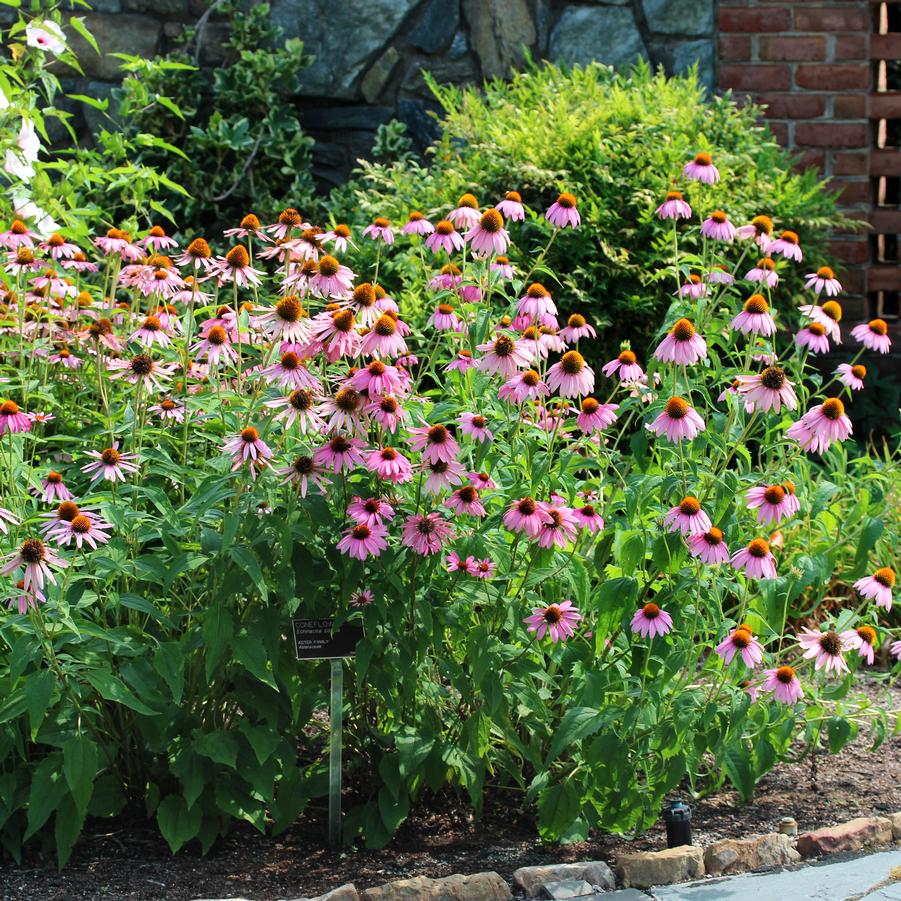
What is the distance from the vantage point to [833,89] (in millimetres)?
6094

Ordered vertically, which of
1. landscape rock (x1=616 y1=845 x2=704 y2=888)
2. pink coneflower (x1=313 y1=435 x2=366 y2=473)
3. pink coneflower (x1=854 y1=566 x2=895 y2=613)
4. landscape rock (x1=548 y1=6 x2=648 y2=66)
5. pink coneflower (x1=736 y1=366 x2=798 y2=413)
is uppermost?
landscape rock (x1=548 y1=6 x2=648 y2=66)

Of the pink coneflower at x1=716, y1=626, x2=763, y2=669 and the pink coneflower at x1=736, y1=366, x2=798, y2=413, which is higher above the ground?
the pink coneflower at x1=736, y1=366, x2=798, y2=413

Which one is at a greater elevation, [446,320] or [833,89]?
[833,89]

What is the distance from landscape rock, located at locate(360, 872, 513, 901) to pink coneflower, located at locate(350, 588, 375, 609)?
20.7 inches

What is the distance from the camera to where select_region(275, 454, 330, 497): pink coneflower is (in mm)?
2494

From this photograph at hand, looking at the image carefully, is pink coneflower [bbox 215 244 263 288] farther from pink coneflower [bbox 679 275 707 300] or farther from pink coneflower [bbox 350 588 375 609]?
pink coneflower [bbox 679 275 707 300]

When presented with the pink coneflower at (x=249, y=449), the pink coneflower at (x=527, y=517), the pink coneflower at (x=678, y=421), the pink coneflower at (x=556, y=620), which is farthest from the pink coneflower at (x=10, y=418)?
the pink coneflower at (x=678, y=421)

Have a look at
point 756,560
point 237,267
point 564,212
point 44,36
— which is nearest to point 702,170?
point 564,212

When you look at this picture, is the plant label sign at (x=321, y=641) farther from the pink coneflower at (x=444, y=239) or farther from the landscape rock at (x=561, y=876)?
the pink coneflower at (x=444, y=239)

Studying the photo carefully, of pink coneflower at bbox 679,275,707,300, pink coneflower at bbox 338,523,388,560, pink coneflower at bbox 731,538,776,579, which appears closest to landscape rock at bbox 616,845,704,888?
pink coneflower at bbox 731,538,776,579

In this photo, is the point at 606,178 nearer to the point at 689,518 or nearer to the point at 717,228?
the point at 717,228

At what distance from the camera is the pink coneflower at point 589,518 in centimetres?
268

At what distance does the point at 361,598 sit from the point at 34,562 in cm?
65

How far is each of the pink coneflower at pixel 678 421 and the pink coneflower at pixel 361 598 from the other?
642 millimetres
